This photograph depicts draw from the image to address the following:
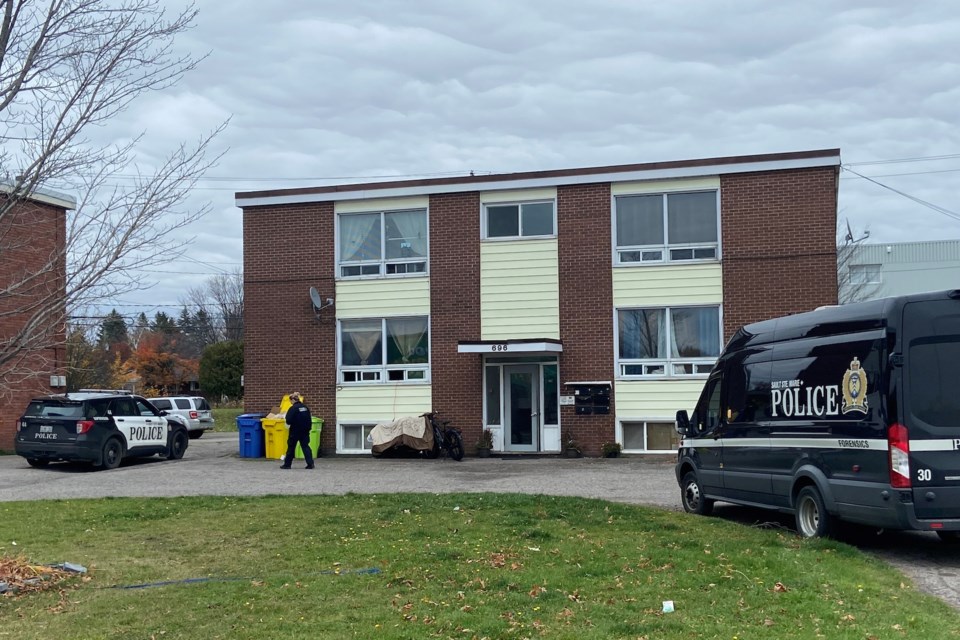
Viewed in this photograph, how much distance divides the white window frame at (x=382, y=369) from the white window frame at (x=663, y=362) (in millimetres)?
4396

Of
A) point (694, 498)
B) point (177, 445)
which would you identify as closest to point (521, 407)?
point (177, 445)

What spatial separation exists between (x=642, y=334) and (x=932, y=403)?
13.9 m

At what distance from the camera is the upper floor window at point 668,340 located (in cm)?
2298

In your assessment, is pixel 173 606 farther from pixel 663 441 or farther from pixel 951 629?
pixel 663 441

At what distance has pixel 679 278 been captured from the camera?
75.9 feet

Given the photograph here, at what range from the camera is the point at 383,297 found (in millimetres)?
24859

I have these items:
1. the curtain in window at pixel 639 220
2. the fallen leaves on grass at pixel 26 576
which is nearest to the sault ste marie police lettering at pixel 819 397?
the fallen leaves on grass at pixel 26 576

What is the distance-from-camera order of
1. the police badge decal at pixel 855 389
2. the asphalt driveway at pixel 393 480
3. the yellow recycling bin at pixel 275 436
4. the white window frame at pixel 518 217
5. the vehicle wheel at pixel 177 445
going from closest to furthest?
the police badge decal at pixel 855 389, the asphalt driveway at pixel 393 480, the yellow recycling bin at pixel 275 436, the white window frame at pixel 518 217, the vehicle wheel at pixel 177 445

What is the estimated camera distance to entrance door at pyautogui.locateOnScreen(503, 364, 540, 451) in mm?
24062

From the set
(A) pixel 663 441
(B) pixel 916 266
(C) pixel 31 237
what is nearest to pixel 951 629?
(C) pixel 31 237

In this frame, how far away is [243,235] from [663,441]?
11.3 m

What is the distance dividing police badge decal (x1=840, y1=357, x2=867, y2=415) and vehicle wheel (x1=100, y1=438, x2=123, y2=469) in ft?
53.0

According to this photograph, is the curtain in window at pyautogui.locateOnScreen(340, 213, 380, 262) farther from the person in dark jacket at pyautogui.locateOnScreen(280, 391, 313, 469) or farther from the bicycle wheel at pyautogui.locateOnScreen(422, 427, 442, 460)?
the person in dark jacket at pyautogui.locateOnScreen(280, 391, 313, 469)

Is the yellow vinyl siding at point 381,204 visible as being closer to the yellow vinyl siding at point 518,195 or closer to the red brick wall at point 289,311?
the red brick wall at point 289,311
